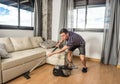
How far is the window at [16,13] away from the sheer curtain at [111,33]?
8.74 ft

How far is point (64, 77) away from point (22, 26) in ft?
7.61

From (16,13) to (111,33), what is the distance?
3.05 m

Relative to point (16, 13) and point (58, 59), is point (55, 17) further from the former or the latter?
point (58, 59)

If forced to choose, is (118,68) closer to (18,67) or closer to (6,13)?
(18,67)

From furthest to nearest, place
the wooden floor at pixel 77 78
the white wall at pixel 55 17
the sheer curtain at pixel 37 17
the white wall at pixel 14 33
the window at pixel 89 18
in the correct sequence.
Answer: the white wall at pixel 55 17
the sheer curtain at pixel 37 17
the window at pixel 89 18
the white wall at pixel 14 33
the wooden floor at pixel 77 78

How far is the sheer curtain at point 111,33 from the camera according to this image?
2.91 meters

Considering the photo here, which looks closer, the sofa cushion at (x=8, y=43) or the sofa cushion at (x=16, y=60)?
the sofa cushion at (x=16, y=60)

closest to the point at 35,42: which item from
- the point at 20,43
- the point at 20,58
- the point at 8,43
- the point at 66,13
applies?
the point at 20,43

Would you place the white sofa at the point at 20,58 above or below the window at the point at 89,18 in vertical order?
below

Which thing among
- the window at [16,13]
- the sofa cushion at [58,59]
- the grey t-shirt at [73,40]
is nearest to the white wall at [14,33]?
the window at [16,13]

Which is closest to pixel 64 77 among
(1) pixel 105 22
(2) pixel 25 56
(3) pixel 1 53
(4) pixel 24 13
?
(2) pixel 25 56

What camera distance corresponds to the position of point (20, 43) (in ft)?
9.76

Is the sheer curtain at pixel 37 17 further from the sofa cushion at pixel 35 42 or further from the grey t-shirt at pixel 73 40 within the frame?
the grey t-shirt at pixel 73 40

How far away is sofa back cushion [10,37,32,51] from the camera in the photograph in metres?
2.84
